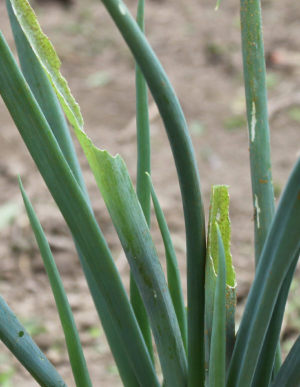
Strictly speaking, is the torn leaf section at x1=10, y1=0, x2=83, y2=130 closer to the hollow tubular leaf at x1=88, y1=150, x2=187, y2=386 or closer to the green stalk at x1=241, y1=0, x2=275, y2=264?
the hollow tubular leaf at x1=88, y1=150, x2=187, y2=386

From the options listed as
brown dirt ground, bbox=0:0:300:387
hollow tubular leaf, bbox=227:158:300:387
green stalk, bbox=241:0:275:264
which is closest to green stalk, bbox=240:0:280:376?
green stalk, bbox=241:0:275:264

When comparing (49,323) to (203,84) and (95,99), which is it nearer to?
(95,99)

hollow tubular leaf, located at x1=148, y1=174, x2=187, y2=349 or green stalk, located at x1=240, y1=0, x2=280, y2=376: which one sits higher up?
green stalk, located at x1=240, y1=0, x2=280, y2=376

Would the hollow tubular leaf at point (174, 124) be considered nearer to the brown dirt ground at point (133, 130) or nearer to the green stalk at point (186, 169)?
the green stalk at point (186, 169)

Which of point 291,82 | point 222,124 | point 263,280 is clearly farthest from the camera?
point 291,82

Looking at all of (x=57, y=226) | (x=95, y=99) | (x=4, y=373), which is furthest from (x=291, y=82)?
(x=4, y=373)

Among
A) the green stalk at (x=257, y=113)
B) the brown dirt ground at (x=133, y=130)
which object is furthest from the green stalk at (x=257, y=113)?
the brown dirt ground at (x=133, y=130)
